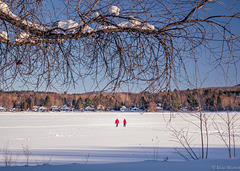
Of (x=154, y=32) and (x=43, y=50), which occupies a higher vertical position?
(x=154, y=32)

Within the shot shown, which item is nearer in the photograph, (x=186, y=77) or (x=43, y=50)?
(x=186, y=77)

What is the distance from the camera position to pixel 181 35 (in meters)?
2.12

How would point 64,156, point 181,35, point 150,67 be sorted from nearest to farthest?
point 181,35 < point 150,67 < point 64,156

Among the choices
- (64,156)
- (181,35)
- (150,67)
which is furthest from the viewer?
(64,156)

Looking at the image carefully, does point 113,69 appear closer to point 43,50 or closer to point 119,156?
point 43,50

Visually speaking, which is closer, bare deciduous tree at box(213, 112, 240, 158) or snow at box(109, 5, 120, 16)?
snow at box(109, 5, 120, 16)

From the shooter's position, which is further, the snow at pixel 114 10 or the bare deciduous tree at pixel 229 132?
the bare deciduous tree at pixel 229 132

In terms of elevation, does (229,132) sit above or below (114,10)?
below

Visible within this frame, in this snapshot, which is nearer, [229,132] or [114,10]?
[114,10]

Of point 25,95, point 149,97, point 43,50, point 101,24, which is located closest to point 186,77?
point 149,97

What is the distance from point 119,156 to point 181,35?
7.01 meters

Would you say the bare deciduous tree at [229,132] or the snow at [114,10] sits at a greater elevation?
the snow at [114,10]

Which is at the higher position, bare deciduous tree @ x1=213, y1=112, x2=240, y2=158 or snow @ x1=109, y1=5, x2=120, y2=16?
snow @ x1=109, y1=5, x2=120, y2=16

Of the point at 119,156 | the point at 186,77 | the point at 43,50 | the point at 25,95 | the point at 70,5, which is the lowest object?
the point at 119,156
